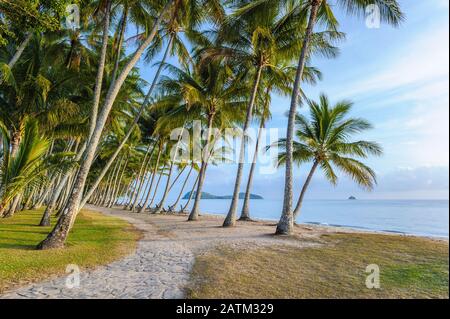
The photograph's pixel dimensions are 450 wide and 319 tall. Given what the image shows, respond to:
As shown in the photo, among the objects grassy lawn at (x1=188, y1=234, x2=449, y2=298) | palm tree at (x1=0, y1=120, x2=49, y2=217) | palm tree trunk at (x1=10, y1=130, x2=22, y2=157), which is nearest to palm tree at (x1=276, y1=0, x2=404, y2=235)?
grassy lawn at (x1=188, y1=234, x2=449, y2=298)

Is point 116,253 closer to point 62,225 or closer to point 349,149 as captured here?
point 62,225

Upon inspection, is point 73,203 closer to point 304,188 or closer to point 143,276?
point 143,276

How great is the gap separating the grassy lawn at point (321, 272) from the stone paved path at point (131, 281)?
0.34 metres

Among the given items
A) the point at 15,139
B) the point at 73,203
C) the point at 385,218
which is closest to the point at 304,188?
the point at 73,203

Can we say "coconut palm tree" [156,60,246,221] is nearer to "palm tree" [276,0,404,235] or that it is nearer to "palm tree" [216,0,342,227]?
"palm tree" [216,0,342,227]

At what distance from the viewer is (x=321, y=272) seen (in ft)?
17.7

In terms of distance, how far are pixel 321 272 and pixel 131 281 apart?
357 centimetres

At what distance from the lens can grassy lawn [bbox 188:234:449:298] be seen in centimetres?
426

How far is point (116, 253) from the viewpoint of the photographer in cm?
693

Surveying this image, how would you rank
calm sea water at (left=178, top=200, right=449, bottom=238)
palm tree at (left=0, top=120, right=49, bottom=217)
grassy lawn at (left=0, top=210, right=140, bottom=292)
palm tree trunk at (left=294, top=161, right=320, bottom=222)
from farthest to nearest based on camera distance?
1. calm sea water at (left=178, top=200, right=449, bottom=238)
2. palm tree trunk at (left=294, top=161, right=320, bottom=222)
3. palm tree at (left=0, top=120, right=49, bottom=217)
4. grassy lawn at (left=0, top=210, right=140, bottom=292)

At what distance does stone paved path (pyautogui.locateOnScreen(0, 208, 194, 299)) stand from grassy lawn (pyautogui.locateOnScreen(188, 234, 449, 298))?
0.34 metres

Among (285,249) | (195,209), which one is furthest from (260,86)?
(285,249)
